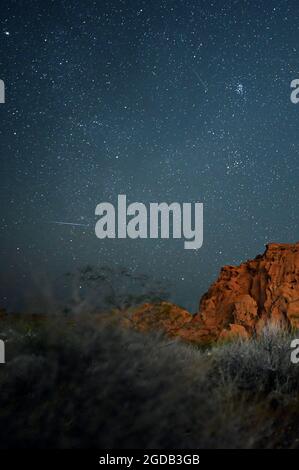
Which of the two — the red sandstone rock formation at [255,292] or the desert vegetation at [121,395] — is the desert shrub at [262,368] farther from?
the red sandstone rock formation at [255,292]

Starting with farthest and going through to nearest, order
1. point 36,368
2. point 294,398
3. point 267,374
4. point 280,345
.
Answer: point 280,345 < point 267,374 < point 294,398 < point 36,368

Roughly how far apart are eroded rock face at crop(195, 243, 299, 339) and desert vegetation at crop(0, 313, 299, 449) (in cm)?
2998

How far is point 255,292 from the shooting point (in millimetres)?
40250

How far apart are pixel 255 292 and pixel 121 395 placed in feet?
125

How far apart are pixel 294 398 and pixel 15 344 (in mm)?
3345

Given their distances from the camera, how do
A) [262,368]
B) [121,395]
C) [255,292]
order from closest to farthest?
[121,395] → [262,368] → [255,292]

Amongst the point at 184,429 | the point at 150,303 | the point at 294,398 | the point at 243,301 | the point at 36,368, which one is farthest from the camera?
the point at 243,301

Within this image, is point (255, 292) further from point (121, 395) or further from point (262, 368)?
point (121, 395)

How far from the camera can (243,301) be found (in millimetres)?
37469

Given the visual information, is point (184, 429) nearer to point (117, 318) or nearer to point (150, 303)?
point (117, 318)

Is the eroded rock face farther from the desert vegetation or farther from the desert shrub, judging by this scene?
the desert vegetation

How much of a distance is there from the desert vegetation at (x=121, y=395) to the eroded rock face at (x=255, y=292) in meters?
30.0

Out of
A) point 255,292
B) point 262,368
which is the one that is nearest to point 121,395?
point 262,368
